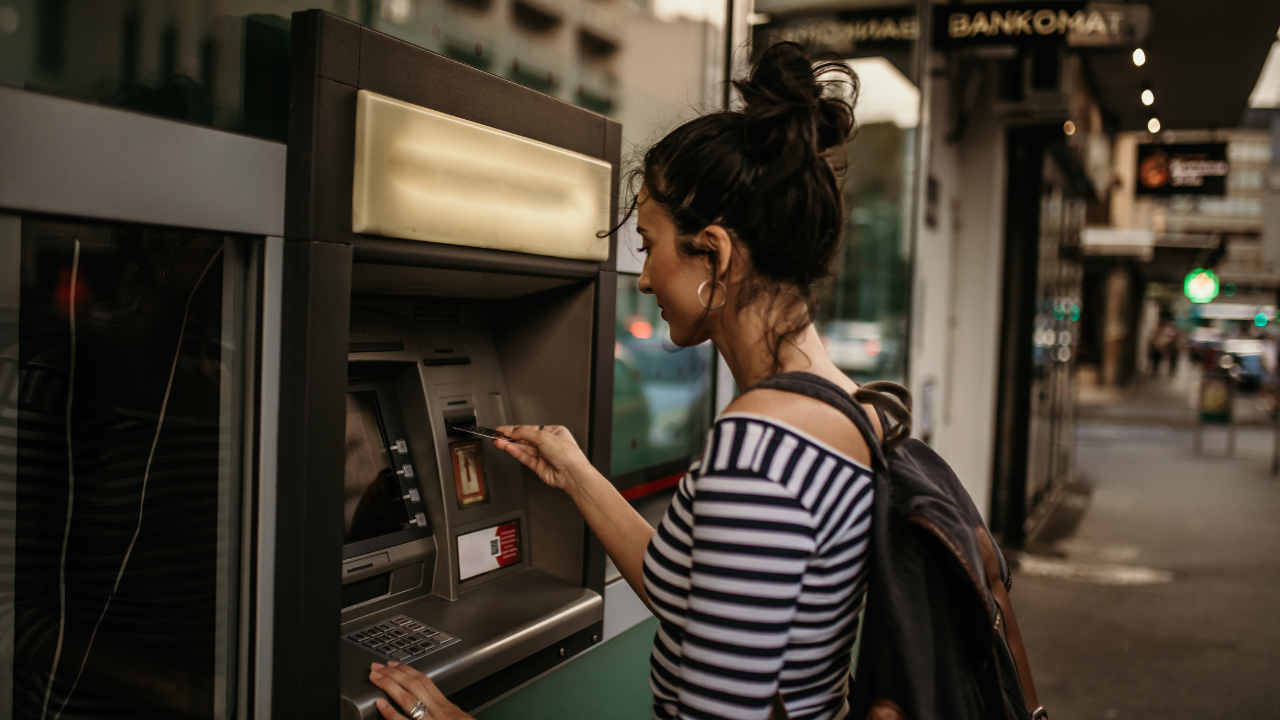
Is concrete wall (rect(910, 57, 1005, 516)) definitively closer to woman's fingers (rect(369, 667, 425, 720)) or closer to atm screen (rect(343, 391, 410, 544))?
atm screen (rect(343, 391, 410, 544))

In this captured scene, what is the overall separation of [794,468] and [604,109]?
4.63ft

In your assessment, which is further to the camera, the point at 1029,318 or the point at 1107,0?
the point at 1029,318

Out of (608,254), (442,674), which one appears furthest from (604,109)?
(442,674)

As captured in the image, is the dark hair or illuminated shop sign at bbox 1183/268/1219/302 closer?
the dark hair

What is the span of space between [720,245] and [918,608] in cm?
50

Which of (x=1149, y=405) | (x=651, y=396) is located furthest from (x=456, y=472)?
(x=1149, y=405)

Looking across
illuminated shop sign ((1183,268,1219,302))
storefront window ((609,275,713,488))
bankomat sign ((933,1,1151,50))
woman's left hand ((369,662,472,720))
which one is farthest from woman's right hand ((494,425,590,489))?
illuminated shop sign ((1183,268,1219,302))

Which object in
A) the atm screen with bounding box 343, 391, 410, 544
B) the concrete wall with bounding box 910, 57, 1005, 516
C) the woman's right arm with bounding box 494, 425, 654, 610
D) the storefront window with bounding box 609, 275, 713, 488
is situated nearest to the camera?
the woman's right arm with bounding box 494, 425, 654, 610

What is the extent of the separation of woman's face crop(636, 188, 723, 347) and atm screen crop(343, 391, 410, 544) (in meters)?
0.62

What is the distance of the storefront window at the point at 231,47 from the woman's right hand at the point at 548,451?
0.64 metres

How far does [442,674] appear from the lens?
1.35 meters

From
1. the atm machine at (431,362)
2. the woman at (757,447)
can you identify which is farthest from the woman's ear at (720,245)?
the atm machine at (431,362)

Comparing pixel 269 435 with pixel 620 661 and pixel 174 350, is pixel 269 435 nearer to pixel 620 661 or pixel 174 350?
pixel 174 350

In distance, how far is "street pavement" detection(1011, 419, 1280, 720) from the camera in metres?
3.99
